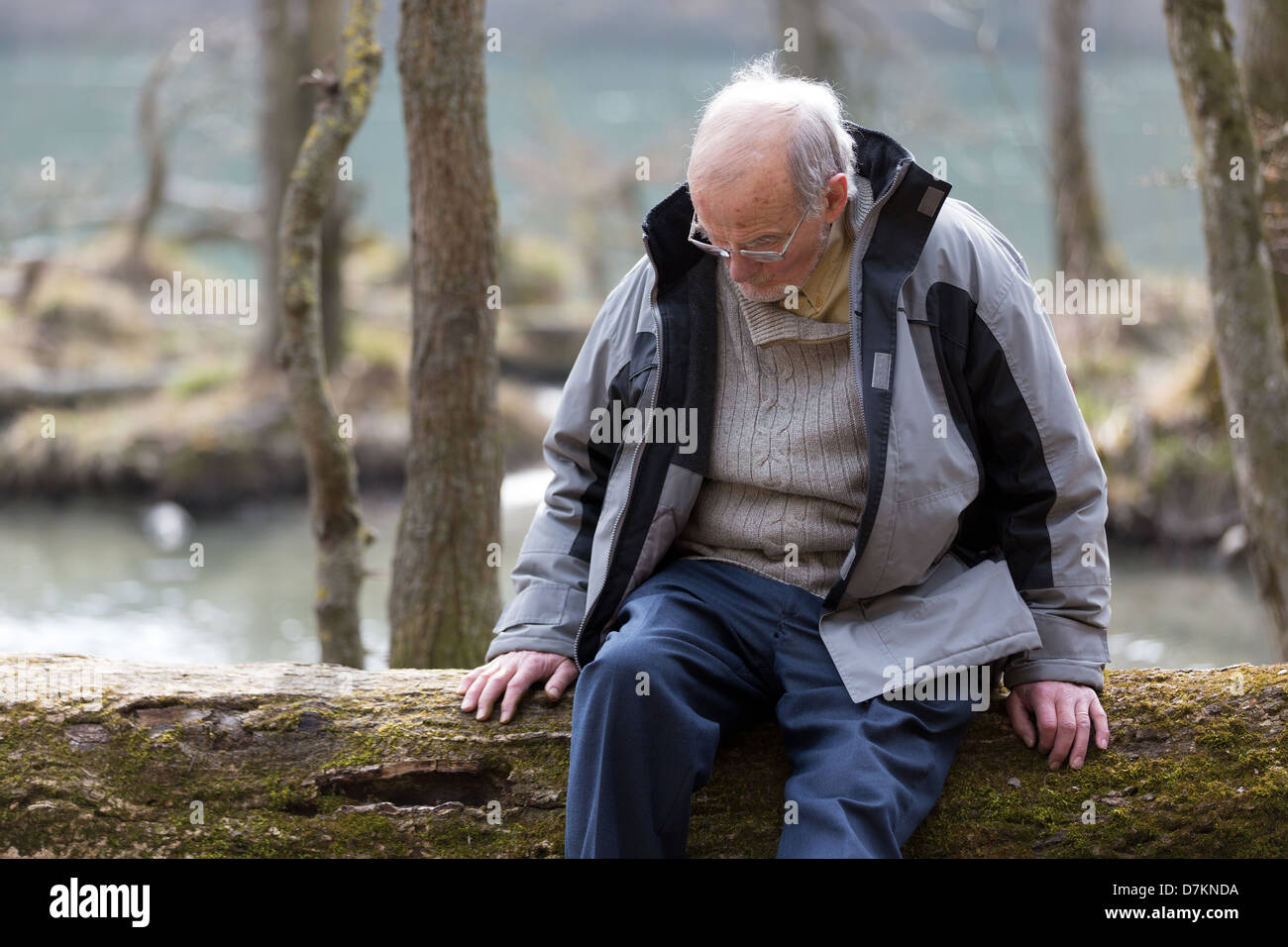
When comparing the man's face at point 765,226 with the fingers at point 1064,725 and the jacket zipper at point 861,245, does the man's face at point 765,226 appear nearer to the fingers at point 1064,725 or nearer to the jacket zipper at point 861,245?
the jacket zipper at point 861,245

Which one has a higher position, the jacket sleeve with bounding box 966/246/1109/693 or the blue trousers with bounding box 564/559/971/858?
the jacket sleeve with bounding box 966/246/1109/693

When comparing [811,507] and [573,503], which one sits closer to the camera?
[811,507]

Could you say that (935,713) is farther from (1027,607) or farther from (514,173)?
(514,173)

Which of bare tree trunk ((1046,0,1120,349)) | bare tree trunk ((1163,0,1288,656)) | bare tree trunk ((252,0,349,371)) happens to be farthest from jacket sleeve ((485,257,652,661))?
bare tree trunk ((1046,0,1120,349))

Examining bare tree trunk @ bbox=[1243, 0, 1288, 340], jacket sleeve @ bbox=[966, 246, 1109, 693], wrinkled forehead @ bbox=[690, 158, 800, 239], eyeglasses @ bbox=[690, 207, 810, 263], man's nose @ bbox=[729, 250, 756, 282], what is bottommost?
jacket sleeve @ bbox=[966, 246, 1109, 693]

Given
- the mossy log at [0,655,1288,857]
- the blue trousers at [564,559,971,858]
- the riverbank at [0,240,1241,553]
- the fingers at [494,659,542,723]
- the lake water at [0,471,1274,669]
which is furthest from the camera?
the riverbank at [0,240,1241,553]

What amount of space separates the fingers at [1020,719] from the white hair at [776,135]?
95 cm

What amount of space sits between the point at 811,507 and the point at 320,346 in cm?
229

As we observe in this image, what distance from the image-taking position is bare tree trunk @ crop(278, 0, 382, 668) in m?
3.99

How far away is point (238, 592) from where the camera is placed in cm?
817

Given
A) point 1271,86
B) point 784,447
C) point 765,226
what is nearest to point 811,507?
point 784,447

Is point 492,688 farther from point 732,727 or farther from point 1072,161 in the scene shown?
point 1072,161

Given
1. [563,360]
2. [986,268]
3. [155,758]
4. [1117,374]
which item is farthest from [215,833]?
[563,360]

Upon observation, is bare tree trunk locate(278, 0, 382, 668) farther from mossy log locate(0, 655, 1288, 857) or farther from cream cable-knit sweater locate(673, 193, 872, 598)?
cream cable-knit sweater locate(673, 193, 872, 598)
